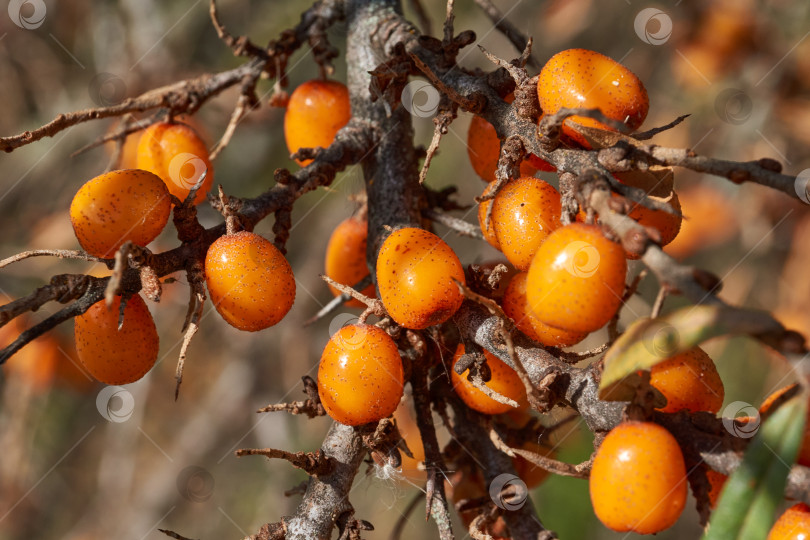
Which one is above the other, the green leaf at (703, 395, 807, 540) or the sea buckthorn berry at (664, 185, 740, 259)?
the green leaf at (703, 395, 807, 540)

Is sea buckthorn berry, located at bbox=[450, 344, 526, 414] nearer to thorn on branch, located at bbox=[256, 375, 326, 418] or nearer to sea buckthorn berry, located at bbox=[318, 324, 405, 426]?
sea buckthorn berry, located at bbox=[318, 324, 405, 426]

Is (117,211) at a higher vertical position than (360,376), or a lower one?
higher

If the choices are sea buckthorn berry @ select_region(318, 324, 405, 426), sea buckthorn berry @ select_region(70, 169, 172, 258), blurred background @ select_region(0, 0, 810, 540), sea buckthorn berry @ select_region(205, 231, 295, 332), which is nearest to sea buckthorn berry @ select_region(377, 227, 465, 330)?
sea buckthorn berry @ select_region(318, 324, 405, 426)

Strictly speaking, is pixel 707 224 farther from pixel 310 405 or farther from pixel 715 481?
pixel 310 405

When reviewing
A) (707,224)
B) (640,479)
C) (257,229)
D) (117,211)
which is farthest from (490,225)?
(257,229)

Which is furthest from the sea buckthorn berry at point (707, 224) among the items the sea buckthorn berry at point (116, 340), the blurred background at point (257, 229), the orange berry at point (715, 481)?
the sea buckthorn berry at point (116, 340)
